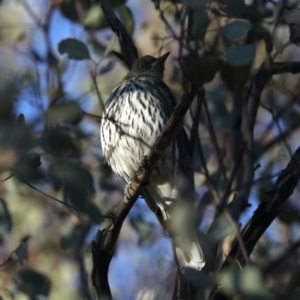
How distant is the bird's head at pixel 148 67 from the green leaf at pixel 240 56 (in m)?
2.39

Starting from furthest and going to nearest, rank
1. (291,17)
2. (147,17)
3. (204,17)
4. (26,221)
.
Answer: (147,17), (26,221), (291,17), (204,17)

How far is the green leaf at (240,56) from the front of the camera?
2557 mm

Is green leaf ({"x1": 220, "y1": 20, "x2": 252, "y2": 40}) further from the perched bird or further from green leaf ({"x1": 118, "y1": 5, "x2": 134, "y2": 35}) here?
green leaf ({"x1": 118, "y1": 5, "x2": 134, "y2": 35})

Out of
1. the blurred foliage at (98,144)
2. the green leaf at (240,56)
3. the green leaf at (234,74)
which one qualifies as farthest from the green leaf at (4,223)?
the green leaf at (240,56)

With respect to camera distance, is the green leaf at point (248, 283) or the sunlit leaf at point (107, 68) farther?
the sunlit leaf at point (107, 68)

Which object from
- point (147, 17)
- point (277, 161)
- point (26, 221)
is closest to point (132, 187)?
point (277, 161)

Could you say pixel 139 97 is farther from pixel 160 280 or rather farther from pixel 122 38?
pixel 160 280

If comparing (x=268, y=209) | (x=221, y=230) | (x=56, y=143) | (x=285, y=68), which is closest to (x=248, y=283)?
(x=221, y=230)

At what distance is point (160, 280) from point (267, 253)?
96 cm

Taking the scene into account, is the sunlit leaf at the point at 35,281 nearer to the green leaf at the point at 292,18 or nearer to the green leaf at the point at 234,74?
the green leaf at the point at 234,74

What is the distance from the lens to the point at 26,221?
18.8ft

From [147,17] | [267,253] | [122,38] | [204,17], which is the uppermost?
[204,17]

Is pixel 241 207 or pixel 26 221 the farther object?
pixel 26 221

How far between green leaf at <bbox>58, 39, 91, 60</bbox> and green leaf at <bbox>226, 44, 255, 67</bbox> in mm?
1166
